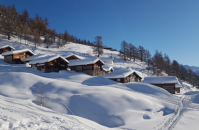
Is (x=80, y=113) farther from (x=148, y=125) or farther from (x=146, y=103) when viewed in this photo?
(x=146, y=103)

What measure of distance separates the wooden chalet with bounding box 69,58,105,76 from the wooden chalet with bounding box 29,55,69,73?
246cm

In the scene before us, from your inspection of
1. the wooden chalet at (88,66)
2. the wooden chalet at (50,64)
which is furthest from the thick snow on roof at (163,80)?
the wooden chalet at (50,64)

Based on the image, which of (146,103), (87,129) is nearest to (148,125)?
(146,103)

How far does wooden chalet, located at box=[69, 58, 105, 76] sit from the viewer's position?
97.6 ft

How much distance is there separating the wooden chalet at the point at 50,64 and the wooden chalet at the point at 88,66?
8.07 ft

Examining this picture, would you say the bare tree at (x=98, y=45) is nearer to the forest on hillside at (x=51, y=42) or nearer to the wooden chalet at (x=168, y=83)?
the forest on hillside at (x=51, y=42)

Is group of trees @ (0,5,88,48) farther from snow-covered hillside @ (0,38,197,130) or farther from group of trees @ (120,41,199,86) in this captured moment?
snow-covered hillside @ (0,38,197,130)

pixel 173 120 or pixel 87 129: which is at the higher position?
pixel 87 129

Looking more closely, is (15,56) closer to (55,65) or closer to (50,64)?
(50,64)

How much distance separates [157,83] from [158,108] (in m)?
19.5

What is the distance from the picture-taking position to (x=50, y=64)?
1195 inches

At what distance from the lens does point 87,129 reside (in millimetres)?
7141

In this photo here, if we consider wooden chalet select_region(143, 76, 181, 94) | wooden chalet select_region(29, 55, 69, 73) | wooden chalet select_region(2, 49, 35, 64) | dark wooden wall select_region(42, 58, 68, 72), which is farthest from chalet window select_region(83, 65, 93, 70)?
wooden chalet select_region(2, 49, 35, 64)

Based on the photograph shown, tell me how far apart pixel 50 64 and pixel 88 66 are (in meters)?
8.86
